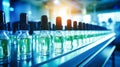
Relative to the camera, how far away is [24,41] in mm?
866

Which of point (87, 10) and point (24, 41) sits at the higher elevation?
point (87, 10)

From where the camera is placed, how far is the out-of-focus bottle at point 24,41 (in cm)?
78

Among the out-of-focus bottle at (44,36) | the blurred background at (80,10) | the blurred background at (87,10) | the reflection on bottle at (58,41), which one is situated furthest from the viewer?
the blurred background at (87,10)

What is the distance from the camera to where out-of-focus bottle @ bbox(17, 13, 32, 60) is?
0.78 meters

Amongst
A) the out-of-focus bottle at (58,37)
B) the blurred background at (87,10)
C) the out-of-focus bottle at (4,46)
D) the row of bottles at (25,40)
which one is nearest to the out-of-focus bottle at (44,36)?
the row of bottles at (25,40)

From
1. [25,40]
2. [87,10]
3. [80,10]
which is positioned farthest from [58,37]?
[87,10]

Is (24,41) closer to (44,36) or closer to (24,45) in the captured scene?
(24,45)

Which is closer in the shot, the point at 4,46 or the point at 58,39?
the point at 4,46

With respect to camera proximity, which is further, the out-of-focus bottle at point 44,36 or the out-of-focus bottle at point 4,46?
the out-of-focus bottle at point 44,36

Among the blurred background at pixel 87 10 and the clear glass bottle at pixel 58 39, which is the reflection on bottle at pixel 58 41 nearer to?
the clear glass bottle at pixel 58 39

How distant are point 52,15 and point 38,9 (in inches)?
36.4

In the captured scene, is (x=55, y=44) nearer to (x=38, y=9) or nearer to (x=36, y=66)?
(x=36, y=66)

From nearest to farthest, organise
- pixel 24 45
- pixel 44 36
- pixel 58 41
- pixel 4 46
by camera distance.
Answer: pixel 4 46
pixel 24 45
pixel 44 36
pixel 58 41

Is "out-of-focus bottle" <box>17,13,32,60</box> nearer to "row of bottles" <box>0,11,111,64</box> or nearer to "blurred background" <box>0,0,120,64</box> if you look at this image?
"row of bottles" <box>0,11,111,64</box>
